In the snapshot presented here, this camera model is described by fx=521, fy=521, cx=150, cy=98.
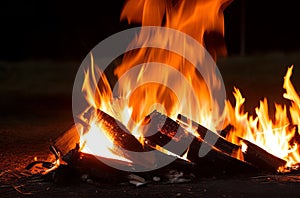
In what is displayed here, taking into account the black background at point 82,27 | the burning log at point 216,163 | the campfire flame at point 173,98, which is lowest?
the burning log at point 216,163

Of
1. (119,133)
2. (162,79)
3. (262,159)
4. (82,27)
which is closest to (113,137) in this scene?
(119,133)

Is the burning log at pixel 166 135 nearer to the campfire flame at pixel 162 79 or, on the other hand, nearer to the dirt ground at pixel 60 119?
the campfire flame at pixel 162 79

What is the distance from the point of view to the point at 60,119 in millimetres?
8914

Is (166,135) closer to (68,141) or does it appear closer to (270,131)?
(68,141)

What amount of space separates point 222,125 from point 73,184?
183 centimetres

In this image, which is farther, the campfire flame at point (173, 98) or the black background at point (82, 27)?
the black background at point (82, 27)

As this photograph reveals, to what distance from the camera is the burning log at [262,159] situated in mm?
5035

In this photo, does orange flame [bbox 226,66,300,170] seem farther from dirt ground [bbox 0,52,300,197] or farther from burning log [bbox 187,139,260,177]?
dirt ground [bbox 0,52,300,197]

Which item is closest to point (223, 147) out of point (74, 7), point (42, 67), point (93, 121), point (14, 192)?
point (93, 121)

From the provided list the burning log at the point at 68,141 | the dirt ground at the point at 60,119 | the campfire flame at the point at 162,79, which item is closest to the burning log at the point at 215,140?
the dirt ground at the point at 60,119

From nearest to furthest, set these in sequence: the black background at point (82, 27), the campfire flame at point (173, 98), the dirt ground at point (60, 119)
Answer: the dirt ground at point (60, 119), the campfire flame at point (173, 98), the black background at point (82, 27)

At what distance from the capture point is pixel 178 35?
6.02 m

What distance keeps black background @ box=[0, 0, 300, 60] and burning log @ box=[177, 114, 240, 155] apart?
16046 mm

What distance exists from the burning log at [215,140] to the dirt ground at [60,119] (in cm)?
33
